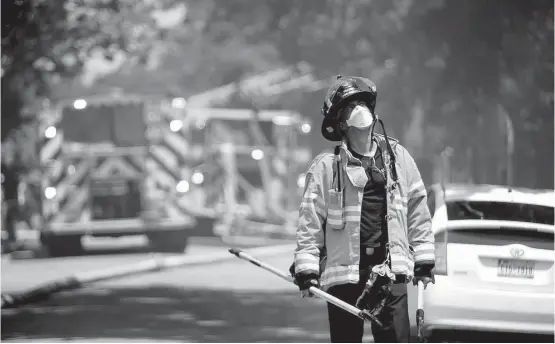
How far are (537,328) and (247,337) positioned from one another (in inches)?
115

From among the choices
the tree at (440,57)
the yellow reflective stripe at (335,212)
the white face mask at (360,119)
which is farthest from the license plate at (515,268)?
the tree at (440,57)

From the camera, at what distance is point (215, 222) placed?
95.9ft

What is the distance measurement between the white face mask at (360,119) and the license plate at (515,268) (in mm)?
4095

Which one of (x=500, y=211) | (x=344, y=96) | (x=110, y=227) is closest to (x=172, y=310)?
(x=500, y=211)

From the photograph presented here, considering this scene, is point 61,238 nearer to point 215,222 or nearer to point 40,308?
point 215,222

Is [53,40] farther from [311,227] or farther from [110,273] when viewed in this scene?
[311,227]

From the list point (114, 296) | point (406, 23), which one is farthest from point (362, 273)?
point (406, 23)

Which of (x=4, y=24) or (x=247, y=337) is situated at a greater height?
(x=4, y=24)

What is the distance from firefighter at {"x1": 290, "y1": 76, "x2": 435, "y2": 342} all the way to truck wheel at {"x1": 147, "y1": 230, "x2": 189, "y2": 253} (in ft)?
58.6

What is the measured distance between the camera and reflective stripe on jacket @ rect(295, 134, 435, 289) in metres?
7.03

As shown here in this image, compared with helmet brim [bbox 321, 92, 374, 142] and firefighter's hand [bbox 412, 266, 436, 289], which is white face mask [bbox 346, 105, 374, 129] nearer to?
helmet brim [bbox 321, 92, 374, 142]

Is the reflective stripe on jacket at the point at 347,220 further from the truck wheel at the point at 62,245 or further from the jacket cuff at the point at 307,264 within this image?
the truck wheel at the point at 62,245

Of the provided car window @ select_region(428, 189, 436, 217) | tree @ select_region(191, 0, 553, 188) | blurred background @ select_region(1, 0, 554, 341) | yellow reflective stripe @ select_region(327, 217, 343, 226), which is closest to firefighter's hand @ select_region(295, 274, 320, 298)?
yellow reflective stripe @ select_region(327, 217, 343, 226)

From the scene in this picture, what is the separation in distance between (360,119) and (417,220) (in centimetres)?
58
